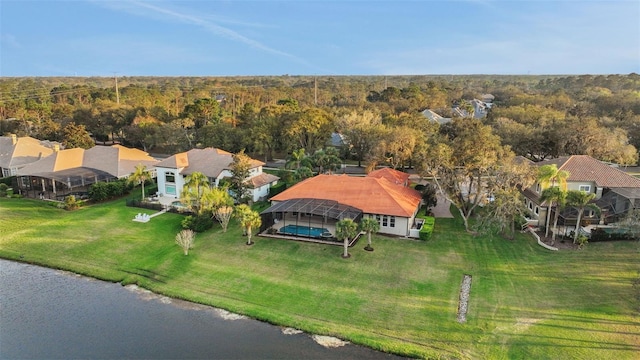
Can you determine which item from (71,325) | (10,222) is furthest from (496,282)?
(10,222)

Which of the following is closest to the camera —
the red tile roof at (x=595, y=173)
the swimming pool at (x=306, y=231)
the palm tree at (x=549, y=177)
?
the palm tree at (x=549, y=177)

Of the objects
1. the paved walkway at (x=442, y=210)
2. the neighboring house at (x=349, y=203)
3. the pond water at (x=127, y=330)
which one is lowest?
the pond water at (x=127, y=330)

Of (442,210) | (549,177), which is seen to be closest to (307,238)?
(442,210)

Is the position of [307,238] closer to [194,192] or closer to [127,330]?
[194,192]

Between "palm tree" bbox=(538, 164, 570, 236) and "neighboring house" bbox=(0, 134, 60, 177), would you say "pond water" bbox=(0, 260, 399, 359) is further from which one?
"neighboring house" bbox=(0, 134, 60, 177)

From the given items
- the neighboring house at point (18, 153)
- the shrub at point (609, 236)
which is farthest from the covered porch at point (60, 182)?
the shrub at point (609, 236)

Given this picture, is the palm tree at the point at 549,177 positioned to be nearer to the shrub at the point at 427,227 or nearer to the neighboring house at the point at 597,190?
the neighboring house at the point at 597,190

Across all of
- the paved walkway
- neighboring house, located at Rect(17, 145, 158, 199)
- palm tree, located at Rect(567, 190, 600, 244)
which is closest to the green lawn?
palm tree, located at Rect(567, 190, 600, 244)
